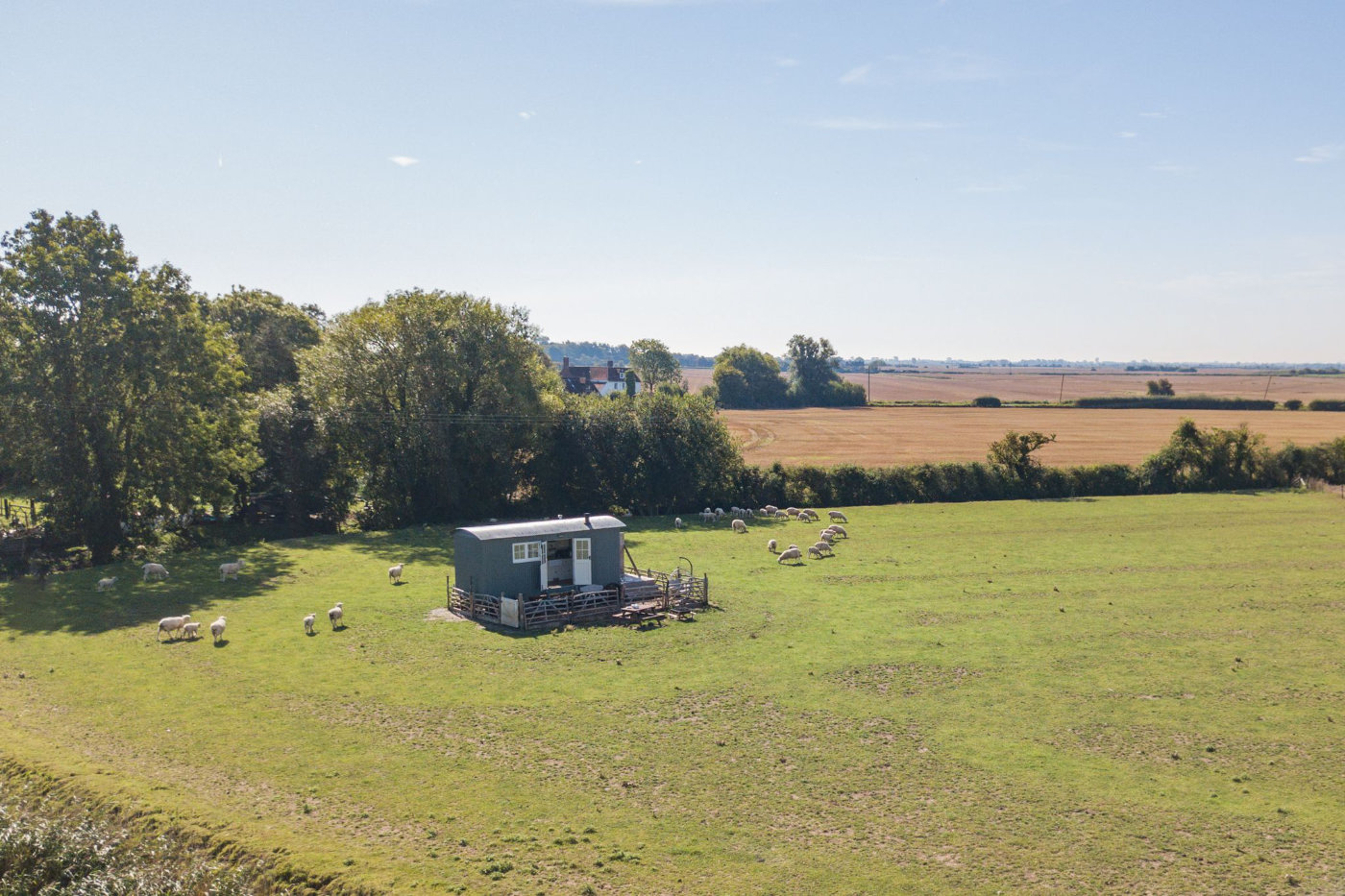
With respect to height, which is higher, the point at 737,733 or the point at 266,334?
the point at 266,334

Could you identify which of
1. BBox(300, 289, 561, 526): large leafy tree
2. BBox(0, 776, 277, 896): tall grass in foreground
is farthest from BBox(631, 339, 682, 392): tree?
BBox(0, 776, 277, 896): tall grass in foreground

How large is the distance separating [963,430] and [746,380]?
57.0 m

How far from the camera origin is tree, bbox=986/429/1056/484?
6962cm

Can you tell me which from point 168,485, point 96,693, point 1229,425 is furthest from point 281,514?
point 1229,425

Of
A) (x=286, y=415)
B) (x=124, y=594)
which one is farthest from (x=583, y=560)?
(x=286, y=415)

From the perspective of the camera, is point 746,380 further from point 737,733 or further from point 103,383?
point 737,733

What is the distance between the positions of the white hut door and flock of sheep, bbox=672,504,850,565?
40.8 ft

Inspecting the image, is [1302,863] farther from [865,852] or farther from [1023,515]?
[1023,515]

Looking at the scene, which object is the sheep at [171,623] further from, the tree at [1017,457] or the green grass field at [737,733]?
the tree at [1017,457]

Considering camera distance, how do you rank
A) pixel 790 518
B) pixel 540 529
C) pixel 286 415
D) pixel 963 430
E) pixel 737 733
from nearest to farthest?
pixel 737 733 < pixel 540 529 < pixel 286 415 < pixel 790 518 < pixel 963 430

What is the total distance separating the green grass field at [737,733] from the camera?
54.2 feet

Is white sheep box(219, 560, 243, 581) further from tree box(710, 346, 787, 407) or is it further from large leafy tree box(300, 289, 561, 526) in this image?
tree box(710, 346, 787, 407)

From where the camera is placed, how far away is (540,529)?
35031mm

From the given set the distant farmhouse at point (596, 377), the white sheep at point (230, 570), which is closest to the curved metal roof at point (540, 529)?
the white sheep at point (230, 570)
